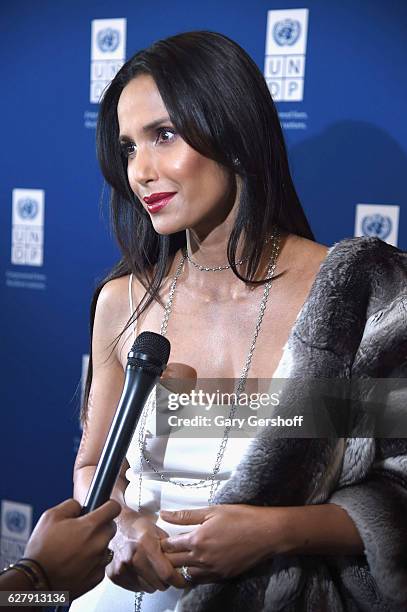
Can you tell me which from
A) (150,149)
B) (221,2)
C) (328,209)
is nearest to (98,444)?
(150,149)

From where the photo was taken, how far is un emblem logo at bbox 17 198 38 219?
8.37 feet

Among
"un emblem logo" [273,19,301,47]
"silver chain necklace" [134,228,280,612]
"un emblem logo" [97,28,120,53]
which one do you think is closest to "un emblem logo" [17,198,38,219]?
"un emblem logo" [97,28,120,53]

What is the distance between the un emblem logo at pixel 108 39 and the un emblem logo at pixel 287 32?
50cm

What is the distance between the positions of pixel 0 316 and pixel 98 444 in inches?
48.0

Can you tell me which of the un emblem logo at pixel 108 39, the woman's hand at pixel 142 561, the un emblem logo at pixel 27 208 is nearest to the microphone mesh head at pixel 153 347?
the woman's hand at pixel 142 561

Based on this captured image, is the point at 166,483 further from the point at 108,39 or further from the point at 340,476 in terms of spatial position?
the point at 108,39

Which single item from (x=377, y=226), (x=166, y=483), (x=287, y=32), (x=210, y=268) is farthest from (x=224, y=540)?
A: (x=287, y=32)

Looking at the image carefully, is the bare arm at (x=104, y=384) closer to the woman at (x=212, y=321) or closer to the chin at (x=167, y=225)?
the woman at (x=212, y=321)

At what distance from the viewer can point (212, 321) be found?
151 cm

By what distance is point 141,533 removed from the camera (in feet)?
4.23

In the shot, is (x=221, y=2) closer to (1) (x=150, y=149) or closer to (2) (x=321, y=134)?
(2) (x=321, y=134)

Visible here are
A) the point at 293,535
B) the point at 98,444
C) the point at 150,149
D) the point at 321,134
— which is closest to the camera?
the point at 293,535

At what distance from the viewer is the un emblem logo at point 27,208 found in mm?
2551

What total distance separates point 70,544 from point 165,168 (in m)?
0.67
